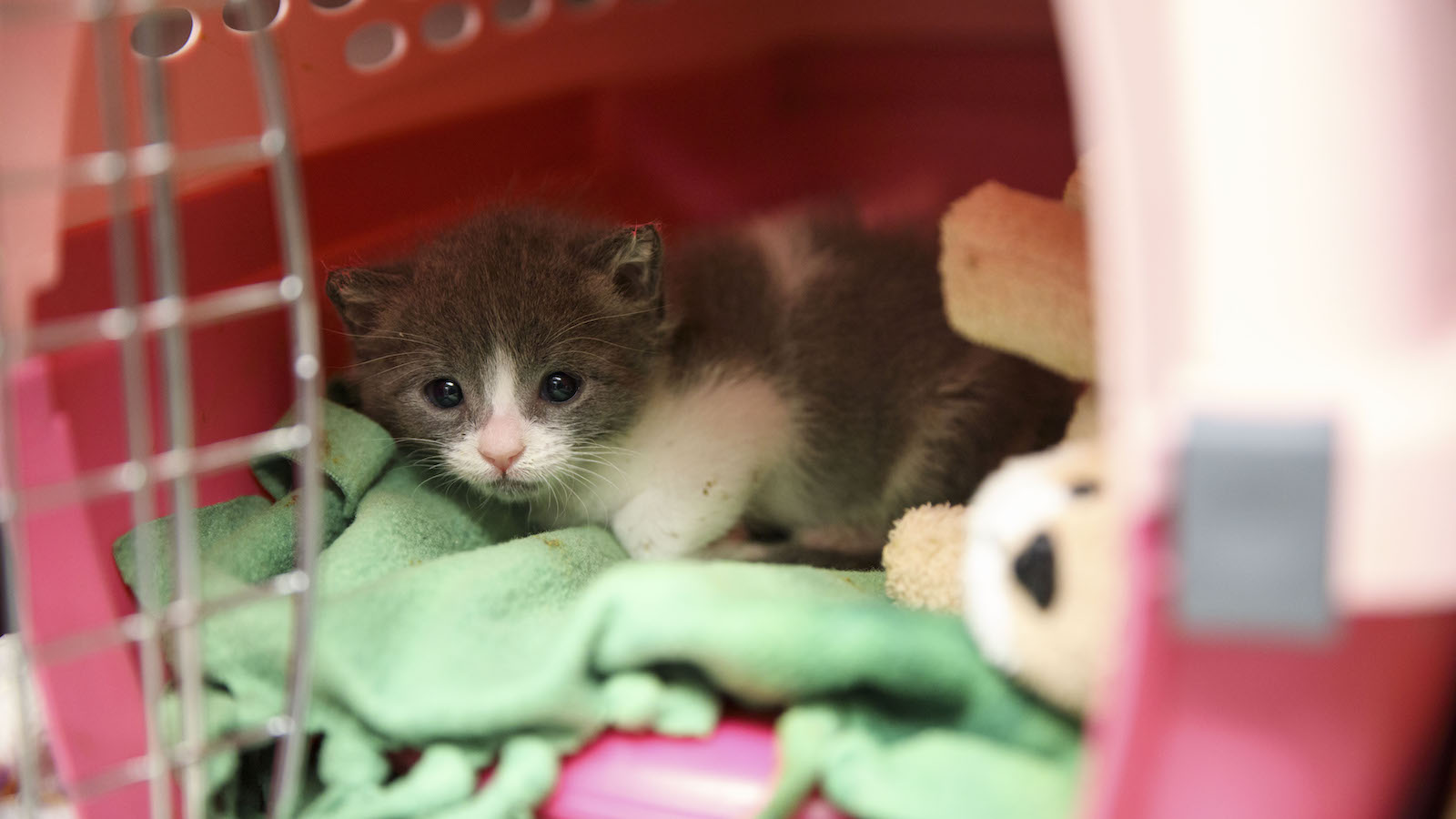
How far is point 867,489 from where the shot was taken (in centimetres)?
179

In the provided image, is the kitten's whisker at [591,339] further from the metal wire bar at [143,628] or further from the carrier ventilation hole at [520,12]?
the carrier ventilation hole at [520,12]

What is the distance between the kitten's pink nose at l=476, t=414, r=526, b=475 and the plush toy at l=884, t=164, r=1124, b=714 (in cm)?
51

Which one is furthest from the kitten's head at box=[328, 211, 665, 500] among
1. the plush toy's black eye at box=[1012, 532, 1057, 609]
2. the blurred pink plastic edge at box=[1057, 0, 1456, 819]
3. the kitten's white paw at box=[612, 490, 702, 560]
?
the blurred pink plastic edge at box=[1057, 0, 1456, 819]

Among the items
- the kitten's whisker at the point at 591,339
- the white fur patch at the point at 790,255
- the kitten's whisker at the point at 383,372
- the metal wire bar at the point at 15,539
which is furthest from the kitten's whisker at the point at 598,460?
the metal wire bar at the point at 15,539

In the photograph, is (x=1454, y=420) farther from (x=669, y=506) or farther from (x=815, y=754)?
(x=669, y=506)

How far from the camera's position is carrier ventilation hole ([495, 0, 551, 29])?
7.27 ft

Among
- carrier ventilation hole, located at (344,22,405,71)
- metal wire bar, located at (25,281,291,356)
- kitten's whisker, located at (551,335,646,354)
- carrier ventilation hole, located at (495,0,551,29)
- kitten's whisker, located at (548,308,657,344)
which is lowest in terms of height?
kitten's whisker, located at (551,335,646,354)

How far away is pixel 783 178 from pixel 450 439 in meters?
1.44

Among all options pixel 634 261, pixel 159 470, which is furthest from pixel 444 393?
pixel 159 470

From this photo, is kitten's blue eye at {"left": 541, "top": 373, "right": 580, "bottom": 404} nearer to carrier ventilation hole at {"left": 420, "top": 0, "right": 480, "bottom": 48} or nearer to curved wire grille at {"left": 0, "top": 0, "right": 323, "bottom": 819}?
curved wire grille at {"left": 0, "top": 0, "right": 323, "bottom": 819}

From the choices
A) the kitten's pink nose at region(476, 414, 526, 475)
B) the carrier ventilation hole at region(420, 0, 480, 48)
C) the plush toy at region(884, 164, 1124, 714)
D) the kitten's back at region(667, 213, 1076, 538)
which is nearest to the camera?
the plush toy at region(884, 164, 1124, 714)

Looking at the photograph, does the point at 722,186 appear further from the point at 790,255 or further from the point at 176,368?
the point at 176,368

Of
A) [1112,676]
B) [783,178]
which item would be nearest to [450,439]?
[1112,676]

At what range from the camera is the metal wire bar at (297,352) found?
2.86 feet
